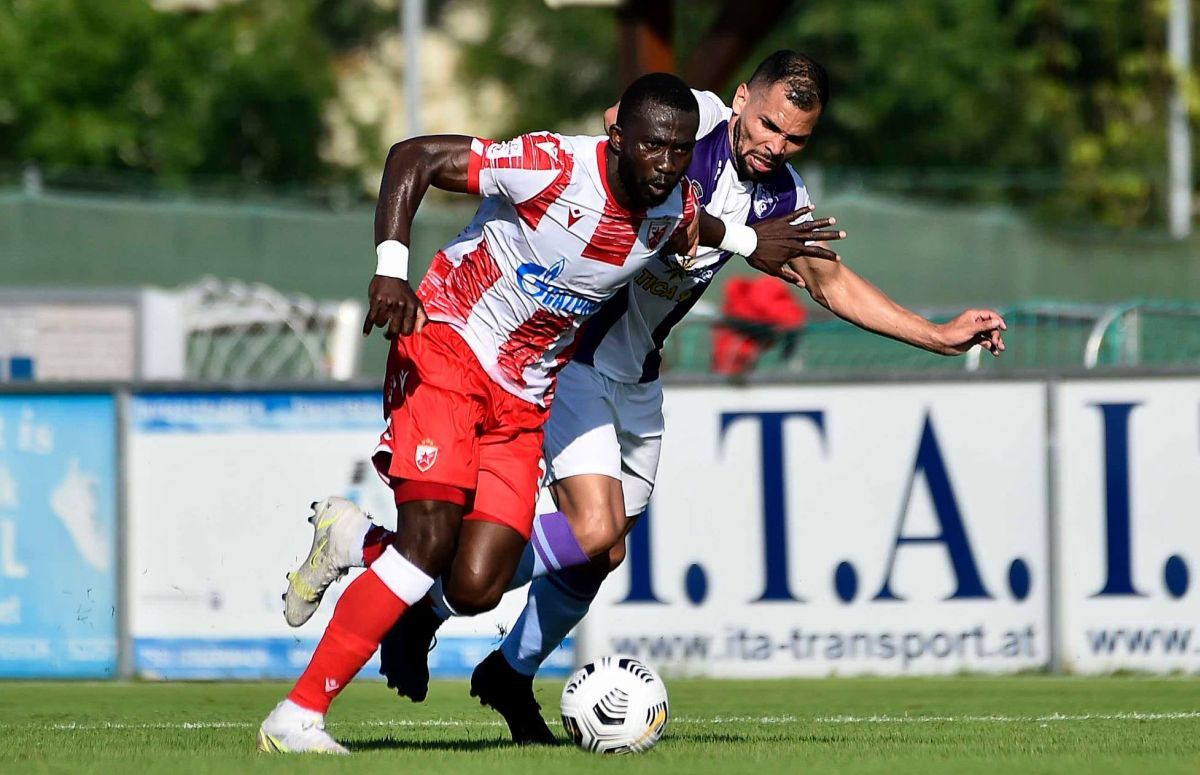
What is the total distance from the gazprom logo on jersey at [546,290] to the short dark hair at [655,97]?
54 centimetres

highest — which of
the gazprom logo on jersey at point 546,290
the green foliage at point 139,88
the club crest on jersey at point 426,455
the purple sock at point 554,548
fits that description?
the green foliage at point 139,88

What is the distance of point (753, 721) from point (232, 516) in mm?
3248

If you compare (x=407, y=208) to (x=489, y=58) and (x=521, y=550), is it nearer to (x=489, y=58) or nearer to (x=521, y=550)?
(x=521, y=550)

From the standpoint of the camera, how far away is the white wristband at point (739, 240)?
257 inches

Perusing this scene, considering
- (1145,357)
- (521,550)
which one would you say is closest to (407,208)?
(521,550)

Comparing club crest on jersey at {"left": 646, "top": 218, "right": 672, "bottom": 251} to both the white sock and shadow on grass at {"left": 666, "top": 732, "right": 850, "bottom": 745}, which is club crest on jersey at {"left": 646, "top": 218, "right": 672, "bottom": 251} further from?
shadow on grass at {"left": 666, "top": 732, "right": 850, "bottom": 745}

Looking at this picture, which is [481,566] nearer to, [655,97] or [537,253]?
[537,253]

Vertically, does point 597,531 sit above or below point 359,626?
above

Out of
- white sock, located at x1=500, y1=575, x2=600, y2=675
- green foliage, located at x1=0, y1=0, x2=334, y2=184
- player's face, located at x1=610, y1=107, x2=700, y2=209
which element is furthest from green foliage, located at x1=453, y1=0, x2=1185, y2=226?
player's face, located at x1=610, y1=107, x2=700, y2=209

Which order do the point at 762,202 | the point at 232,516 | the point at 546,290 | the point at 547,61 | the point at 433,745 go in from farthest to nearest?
1. the point at 547,61
2. the point at 232,516
3. the point at 762,202
4. the point at 433,745
5. the point at 546,290

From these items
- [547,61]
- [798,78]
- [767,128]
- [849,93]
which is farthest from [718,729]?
[547,61]

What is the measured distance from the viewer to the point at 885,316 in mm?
6953

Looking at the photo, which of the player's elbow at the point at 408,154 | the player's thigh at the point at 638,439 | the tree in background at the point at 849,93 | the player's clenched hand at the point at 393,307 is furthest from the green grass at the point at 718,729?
the tree in background at the point at 849,93

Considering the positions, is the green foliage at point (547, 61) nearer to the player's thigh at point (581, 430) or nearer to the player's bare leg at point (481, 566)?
the player's thigh at point (581, 430)
